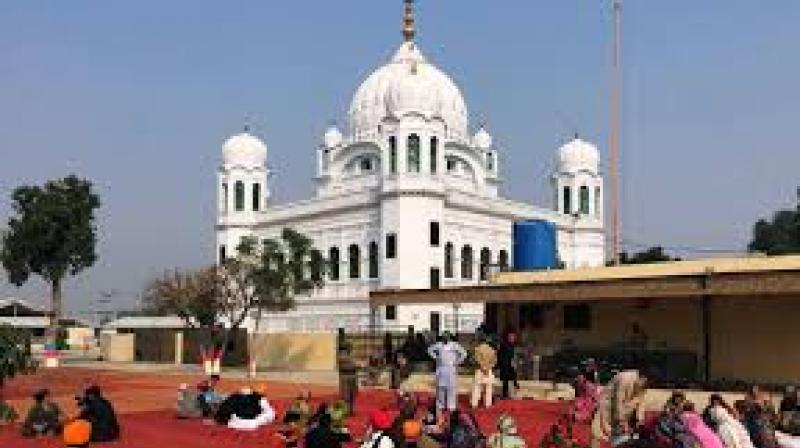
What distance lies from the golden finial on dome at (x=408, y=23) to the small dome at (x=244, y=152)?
10114 millimetres

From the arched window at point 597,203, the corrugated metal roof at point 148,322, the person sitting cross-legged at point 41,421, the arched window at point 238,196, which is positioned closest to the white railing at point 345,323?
the arched window at point 238,196

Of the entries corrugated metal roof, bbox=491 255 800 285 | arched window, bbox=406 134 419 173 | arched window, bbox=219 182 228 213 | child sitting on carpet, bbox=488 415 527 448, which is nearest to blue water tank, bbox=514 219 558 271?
corrugated metal roof, bbox=491 255 800 285

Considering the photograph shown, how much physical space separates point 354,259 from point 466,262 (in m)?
5.30

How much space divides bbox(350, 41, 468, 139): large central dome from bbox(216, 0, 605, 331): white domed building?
0.08 m

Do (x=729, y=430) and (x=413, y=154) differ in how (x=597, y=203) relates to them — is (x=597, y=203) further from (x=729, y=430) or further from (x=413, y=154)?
(x=729, y=430)

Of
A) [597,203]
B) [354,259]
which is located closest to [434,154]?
[354,259]

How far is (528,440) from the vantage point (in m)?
16.4

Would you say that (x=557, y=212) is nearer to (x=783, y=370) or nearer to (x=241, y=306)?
(x=241, y=306)

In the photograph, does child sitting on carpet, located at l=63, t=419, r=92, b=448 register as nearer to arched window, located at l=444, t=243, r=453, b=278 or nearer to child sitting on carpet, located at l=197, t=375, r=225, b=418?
child sitting on carpet, located at l=197, t=375, r=225, b=418

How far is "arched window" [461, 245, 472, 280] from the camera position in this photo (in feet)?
184

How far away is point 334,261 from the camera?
56.7 metres

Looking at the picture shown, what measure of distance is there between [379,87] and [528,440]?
45.0 m

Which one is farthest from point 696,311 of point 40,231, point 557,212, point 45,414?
point 557,212

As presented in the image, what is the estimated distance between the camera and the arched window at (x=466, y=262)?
184 ft
